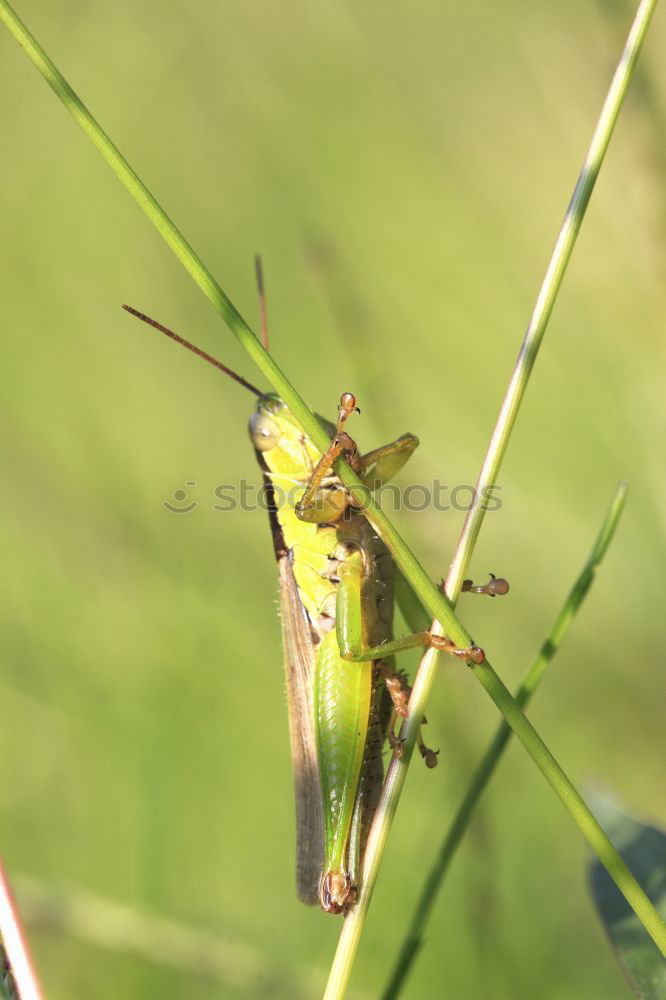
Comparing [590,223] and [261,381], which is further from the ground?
[590,223]

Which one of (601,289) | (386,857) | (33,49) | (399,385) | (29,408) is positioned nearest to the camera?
(33,49)

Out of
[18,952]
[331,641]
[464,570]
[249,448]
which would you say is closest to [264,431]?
[331,641]

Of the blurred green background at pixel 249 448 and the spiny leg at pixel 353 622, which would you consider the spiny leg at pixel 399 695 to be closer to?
the spiny leg at pixel 353 622

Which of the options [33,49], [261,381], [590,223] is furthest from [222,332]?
[33,49]

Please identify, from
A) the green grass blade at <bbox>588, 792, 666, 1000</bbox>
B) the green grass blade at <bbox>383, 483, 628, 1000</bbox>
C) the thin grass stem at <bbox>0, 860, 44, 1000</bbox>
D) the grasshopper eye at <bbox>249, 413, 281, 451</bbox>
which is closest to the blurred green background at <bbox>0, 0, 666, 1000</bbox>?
the grasshopper eye at <bbox>249, 413, 281, 451</bbox>

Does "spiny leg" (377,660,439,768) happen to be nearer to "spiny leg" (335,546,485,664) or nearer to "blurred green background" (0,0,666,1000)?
"spiny leg" (335,546,485,664)

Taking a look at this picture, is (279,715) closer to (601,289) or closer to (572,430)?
(572,430)

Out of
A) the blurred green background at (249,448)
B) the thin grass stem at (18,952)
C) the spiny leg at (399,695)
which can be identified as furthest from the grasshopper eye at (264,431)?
the thin grass stem at (18,952)
